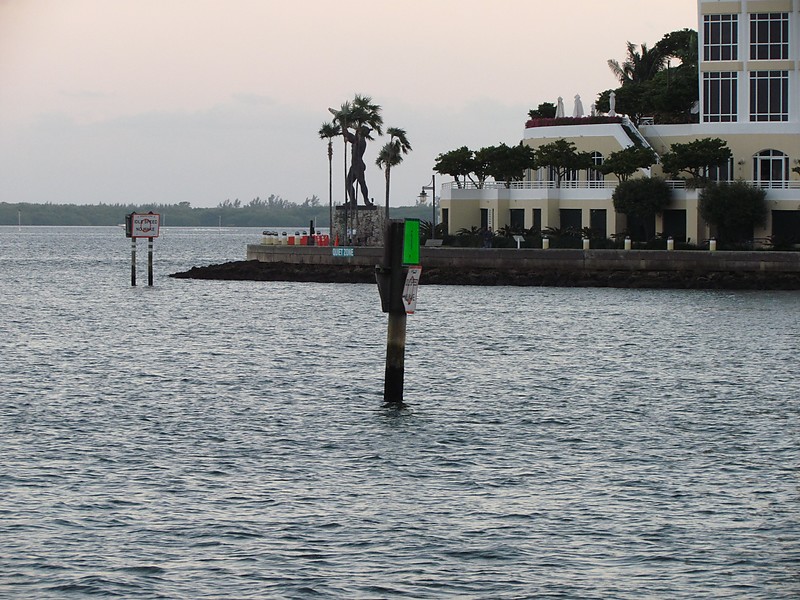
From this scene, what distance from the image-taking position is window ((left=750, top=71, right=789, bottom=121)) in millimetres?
90375

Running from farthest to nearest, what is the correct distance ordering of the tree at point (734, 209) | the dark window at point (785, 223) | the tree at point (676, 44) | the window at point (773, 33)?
1. the tree at point (676, 44)
2. the window at point (773, 33)
3. the dark window at point (785, 223)
4. the tree at point (734, 209)

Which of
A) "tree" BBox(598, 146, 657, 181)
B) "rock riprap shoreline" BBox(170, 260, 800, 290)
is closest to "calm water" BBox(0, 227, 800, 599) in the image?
"rock riprap shoreline" BBox(170, 260, 800, 290)

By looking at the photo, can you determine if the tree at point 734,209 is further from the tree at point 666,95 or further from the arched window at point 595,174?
the tree at point 666,95

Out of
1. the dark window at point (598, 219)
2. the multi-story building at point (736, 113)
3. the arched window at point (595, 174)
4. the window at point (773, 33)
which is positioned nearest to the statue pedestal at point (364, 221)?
the multi-story building at point (736, 113)

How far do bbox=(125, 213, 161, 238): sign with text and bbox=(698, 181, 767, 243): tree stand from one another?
3210cm

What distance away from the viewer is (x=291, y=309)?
218 feet

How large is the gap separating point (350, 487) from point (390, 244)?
7.23 metres

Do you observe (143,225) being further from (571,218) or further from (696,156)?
(696,156)

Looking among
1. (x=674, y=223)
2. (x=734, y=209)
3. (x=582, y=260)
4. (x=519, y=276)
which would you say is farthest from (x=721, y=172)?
(x=519, y=276)

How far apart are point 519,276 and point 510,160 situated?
14296 mm

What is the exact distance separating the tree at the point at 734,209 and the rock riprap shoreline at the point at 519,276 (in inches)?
225

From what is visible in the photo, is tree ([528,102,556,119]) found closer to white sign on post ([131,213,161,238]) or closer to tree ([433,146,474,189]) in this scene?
tree ([433,146,474,189])

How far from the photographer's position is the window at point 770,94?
90375mm

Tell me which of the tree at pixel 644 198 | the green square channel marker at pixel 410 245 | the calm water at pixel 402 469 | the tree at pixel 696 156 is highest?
the tree at pixel 696 156
